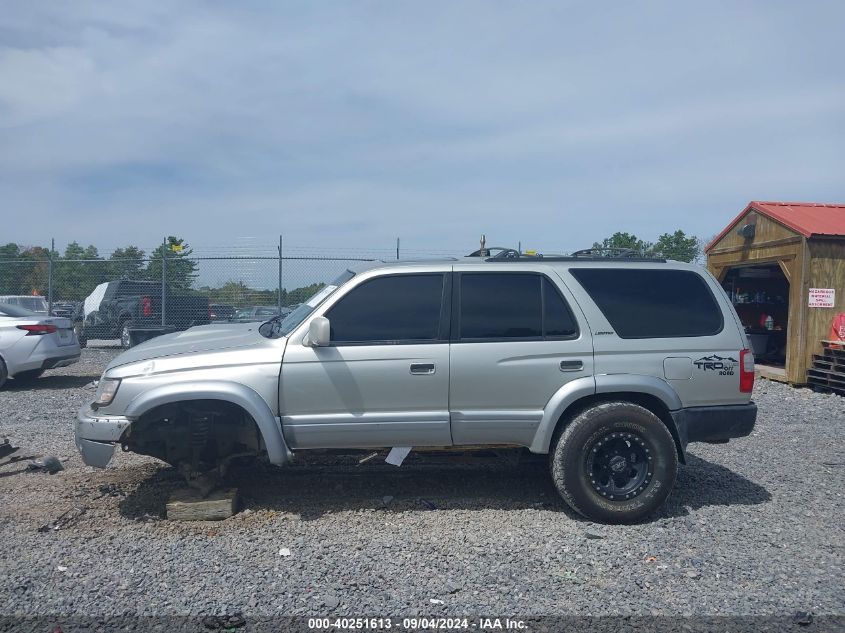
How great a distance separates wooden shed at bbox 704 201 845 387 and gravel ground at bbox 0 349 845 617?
19.6 ft

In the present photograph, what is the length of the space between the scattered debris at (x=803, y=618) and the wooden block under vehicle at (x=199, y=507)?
3649mm

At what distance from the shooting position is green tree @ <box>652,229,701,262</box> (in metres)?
17.4

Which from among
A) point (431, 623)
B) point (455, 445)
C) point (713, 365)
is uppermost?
point (713, 365)

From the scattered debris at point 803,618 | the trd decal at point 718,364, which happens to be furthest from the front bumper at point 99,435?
the scattered debris at point 803,618

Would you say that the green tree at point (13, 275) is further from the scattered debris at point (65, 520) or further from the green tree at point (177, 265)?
the scattered debris at point (65, 520)

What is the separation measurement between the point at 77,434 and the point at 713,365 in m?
4.69

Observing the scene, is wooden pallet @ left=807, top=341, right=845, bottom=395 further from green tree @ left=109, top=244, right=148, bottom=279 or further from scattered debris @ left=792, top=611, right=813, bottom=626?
green tree @ left=109, top=244, right=148, bottom=279

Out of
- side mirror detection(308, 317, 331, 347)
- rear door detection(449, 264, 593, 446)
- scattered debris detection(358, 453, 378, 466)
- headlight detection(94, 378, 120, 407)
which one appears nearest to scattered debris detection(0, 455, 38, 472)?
headlight detection(94, 378, 120, 407)

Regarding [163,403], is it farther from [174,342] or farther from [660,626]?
[660,626]

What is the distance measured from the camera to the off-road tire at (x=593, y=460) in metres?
5.10

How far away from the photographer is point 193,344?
5.38 meters

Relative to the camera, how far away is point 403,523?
16.8 ft

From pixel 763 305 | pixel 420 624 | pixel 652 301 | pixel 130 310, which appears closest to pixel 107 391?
pixel 420 624

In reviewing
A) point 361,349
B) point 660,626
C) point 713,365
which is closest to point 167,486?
point 361,349
